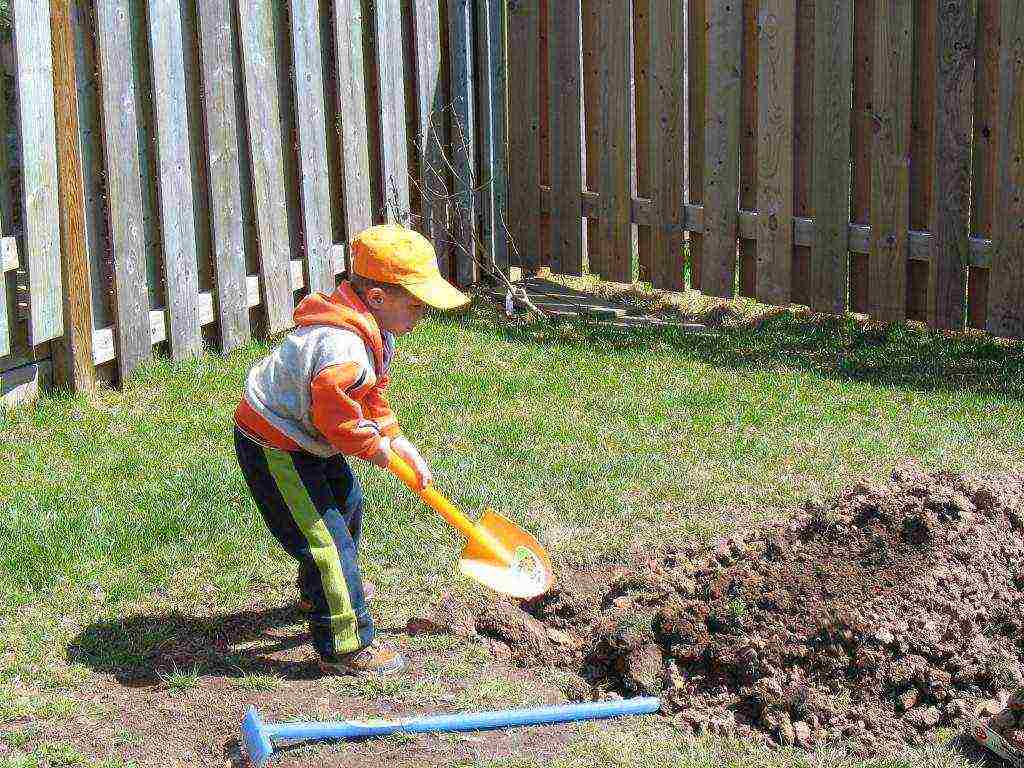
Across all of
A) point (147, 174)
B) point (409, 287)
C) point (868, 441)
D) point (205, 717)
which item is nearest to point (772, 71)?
point (868, 441)

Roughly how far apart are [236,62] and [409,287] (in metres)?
3.61

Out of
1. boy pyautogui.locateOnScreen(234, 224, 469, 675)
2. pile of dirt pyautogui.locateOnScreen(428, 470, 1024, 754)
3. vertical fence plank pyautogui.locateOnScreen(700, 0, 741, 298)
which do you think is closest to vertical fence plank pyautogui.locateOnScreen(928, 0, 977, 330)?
vertical fence plank pyautogui.locateOnScreen(700, 0, 741, 298)

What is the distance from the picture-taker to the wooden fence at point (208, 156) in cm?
618

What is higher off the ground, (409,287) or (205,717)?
(409,287)

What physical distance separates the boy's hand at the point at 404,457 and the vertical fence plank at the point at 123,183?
2900 millimetres

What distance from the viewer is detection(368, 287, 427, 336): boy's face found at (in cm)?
400

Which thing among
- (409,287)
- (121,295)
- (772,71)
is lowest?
(121,295)

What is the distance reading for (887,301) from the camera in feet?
25.4

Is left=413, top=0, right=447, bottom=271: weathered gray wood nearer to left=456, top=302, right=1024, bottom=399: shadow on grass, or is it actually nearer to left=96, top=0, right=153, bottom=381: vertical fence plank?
left=456, top=302, right=1024, bottom=399: shadow on grass

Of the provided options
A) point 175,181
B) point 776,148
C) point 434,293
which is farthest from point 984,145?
point 434,293

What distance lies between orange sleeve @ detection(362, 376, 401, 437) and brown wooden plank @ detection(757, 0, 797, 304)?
435 cm

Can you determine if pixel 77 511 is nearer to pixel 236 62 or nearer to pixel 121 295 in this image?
pixel 121 295

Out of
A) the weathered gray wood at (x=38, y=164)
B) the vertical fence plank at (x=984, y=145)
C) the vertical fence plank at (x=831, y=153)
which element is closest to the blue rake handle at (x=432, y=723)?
the weathered gray wood at (x=38, y=164)

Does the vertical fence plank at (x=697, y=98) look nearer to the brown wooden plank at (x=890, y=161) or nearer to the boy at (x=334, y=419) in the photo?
the brown wooden plank at (x=890, y=161)
